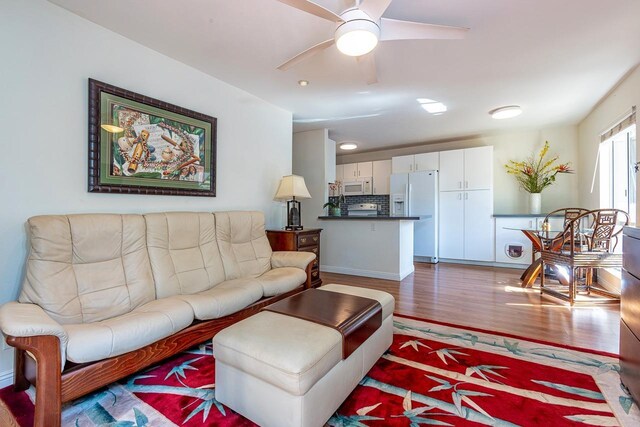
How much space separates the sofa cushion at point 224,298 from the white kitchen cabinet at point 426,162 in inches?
173

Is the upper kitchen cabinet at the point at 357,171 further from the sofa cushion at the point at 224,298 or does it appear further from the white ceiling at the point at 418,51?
the sofa cushion at the point at 224,298

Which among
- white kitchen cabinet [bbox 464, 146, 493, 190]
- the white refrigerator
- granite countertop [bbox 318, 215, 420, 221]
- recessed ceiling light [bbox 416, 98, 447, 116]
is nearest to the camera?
recessed ceiling light [bbox 416, 98, 447, 116]

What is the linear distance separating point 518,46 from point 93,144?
3433 mm

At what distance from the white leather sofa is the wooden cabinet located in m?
2.24

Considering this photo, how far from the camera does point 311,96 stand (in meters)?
3.51

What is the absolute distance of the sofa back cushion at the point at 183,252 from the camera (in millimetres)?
2230

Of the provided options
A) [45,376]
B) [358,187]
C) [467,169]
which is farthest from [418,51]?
[358,187]

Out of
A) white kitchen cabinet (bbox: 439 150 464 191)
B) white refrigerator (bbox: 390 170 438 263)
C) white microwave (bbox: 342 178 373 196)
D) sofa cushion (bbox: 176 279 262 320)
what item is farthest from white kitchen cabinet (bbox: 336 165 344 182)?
sofa cushion (bbox: 176 279 262 320)

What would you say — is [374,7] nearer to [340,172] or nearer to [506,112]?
[506,112]

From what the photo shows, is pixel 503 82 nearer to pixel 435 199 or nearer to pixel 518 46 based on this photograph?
pixel 518 46

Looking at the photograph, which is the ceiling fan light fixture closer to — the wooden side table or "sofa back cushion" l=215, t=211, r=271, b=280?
"sofa back cushion" l=215, t=211, r=271, b=280

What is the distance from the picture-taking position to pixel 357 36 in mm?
1742

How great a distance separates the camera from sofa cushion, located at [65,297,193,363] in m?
1.41

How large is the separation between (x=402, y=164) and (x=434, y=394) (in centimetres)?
490
